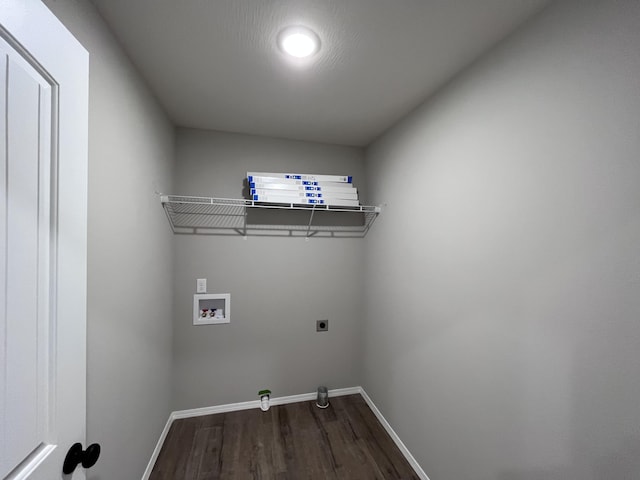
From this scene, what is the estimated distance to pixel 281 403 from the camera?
229 centimetres

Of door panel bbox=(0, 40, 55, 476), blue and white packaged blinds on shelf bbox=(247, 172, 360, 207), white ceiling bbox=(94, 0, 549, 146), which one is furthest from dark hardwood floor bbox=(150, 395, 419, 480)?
white ceiling bbox=(94, 0, 549, 146)

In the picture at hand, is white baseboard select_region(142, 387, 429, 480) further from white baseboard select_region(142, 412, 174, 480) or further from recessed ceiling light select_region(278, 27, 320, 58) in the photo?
recessed ceiling light select_region(278, 27, 320, 58)

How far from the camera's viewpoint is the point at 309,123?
79.2 inches

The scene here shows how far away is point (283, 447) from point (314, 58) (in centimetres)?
253

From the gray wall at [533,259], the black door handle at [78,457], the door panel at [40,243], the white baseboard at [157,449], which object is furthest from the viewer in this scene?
the white baseboard at [157,449]

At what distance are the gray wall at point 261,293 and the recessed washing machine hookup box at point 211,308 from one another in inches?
1.6

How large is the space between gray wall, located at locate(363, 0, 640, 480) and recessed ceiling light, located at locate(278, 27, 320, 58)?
2.78 feet

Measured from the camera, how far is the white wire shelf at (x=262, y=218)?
207cm

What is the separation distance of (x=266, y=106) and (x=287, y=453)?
2473 mm

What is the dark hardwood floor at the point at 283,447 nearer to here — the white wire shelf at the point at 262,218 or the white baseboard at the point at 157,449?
the white baseboard at the point at 157,449

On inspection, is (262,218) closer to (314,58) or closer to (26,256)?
(314,58)

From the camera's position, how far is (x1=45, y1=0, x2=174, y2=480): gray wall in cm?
101

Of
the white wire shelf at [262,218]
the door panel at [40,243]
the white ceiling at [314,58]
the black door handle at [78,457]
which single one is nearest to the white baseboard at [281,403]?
the black door handle at [78,457]

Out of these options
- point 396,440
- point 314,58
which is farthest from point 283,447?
point 314,58
